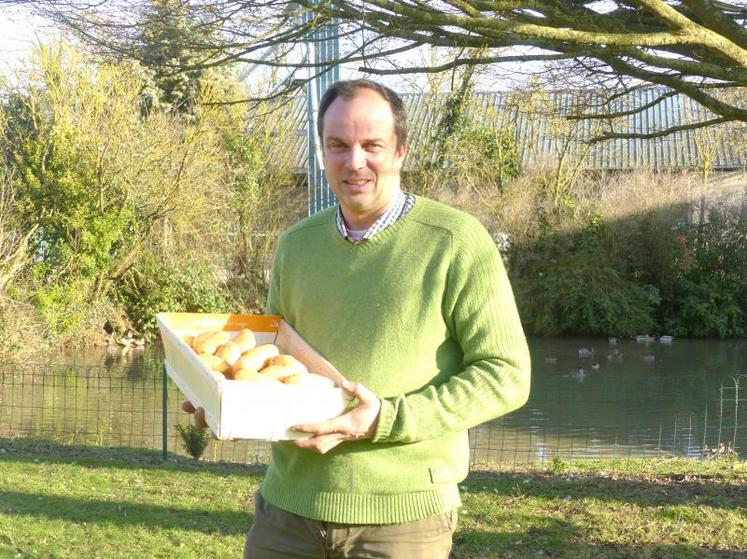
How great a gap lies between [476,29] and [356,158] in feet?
10.7

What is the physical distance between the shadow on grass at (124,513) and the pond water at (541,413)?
223 cm

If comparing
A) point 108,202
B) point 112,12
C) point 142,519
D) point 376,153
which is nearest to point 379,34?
point 112,12

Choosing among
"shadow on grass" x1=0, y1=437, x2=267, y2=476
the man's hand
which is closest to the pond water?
"shadow on grass" x1=0, y1=437, x2=267, y2=476

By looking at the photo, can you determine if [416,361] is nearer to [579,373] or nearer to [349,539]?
[349,539]

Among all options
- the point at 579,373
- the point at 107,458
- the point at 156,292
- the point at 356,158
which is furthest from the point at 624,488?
the point at 156,292

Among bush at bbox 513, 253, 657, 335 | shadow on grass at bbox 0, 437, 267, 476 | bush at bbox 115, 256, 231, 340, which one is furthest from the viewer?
bush at bbox 513, 253, 657, 335

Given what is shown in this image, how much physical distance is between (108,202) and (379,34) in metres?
14.8

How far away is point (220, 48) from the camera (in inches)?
241

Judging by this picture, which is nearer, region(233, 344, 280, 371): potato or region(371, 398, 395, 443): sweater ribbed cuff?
region(371, 398, 395, 443): sweater ribbed cuff

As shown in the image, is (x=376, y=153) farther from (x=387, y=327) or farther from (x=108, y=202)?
(x=108, y=202)

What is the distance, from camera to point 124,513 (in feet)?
21.9

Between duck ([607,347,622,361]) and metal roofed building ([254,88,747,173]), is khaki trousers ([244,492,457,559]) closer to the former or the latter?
duck ([607,347,622,361])

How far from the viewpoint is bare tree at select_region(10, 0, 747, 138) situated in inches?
211

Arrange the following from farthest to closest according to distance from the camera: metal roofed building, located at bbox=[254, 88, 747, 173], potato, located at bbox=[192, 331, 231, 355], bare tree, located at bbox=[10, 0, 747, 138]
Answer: metal roofed building, located at bbox=[254, 88, 747, 173] → bare tree, located at bbox=[10, 0, 747, 138] → potato, located at bbox=[192, 331, 231, 355]
